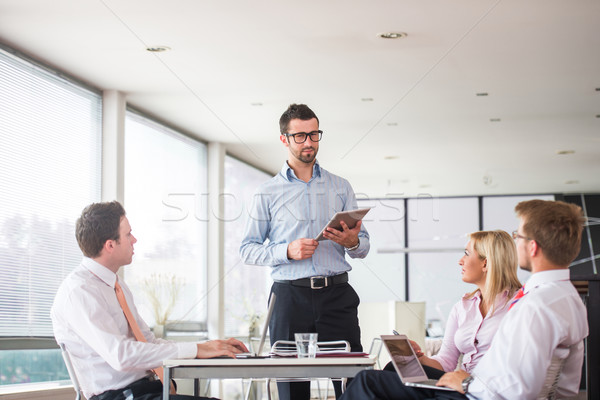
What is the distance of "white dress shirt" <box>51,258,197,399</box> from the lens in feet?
7.39

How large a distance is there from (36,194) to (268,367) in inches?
135

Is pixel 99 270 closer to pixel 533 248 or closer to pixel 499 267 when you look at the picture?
pixel 533 248

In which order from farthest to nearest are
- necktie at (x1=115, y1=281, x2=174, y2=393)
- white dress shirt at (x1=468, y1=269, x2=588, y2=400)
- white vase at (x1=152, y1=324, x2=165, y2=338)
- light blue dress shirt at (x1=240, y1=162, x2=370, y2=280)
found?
white vase at (x1=152, y1=324, x2=165, y2=338)
light blue dress shirt at (x1=240, y1=162, x2=370, y2=280)
necktie at (x1=115, y1=281, x2=174, y2=393)
white dress shirt at (x1=468, y1=269, x2=588, y2=400)

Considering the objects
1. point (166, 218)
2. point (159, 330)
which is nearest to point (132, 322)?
point (159, 330)

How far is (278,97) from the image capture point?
6.28 meters

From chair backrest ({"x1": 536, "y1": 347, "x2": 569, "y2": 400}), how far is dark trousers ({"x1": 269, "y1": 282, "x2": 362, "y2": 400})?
1.01 m

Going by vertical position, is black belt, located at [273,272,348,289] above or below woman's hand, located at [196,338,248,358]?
above

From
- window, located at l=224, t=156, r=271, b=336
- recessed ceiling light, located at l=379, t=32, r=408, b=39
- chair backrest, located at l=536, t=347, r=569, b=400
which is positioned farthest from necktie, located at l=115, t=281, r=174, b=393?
window, located at l=224, t=156, r=271, b=336

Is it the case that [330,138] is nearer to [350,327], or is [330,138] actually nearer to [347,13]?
[347,13]

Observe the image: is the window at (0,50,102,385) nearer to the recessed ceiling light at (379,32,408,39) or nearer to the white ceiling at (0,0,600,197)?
the white ceiling at (0,0,600,197)

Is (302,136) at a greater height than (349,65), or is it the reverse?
(349,65)

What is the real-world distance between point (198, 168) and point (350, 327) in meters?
5.33

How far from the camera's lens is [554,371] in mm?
1990

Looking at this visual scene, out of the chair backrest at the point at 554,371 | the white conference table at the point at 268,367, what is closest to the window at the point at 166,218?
the white conference table at the point at 268,367
